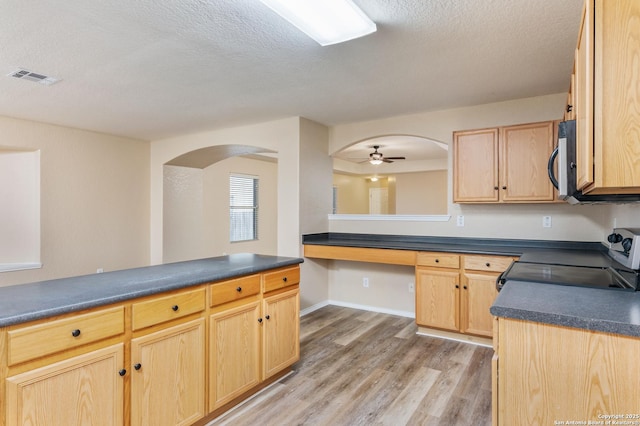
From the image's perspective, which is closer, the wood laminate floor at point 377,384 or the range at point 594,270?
the range at point 594,270

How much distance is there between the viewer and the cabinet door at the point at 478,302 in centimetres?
317

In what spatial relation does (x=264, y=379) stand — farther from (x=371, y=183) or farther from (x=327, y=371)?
(x=371, y=183)

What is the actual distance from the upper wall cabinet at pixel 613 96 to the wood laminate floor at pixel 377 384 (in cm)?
168

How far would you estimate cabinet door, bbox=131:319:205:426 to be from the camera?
5.51 ft

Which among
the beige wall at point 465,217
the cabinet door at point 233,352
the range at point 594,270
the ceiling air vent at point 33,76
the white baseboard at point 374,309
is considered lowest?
the white baseboard at point 374,309

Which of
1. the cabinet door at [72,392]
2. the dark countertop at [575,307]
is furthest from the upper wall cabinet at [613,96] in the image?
the cabinet door at [72,392]

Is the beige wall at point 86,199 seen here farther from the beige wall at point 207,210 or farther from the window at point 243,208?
the window at point 243,208

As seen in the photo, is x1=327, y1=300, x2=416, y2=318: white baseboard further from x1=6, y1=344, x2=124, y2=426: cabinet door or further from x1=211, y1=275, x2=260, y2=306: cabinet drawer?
x1=6, y1=344, x2=124, y2=426: cabinet door

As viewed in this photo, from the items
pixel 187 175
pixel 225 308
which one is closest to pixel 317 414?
pixel 225 308

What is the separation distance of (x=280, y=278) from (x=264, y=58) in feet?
5.15

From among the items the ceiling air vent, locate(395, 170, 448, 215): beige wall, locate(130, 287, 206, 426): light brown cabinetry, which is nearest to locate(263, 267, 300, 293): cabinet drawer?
locate(130, 287, 206, 426): light brown cabinetry

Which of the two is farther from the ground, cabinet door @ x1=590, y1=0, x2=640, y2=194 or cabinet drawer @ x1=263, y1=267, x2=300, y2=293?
cabinet door @ x1=590, y1=0, x2=640, y2=194

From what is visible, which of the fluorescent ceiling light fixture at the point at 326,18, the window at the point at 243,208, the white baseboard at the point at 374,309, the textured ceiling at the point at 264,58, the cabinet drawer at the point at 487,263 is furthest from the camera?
the window at the point at 243,208

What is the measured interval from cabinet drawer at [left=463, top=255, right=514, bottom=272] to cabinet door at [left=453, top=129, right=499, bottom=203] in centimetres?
62
